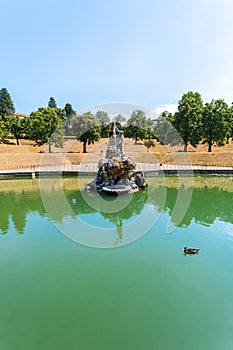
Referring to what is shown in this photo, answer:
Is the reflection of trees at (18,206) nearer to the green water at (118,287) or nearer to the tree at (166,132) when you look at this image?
the green water at (118,287)

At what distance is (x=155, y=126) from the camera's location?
49.4 m

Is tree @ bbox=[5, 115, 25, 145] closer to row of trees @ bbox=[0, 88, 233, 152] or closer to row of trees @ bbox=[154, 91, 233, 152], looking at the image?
row of trees @ bbox=[0, 88, 233, 152]

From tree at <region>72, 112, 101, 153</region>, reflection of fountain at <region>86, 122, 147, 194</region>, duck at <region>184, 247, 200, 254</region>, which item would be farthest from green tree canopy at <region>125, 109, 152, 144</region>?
duck at <region>184, 247, 200, 254</region>

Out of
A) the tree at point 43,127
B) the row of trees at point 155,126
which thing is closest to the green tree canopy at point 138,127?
the row of trees at point 155,126

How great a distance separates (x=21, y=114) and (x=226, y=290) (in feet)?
257

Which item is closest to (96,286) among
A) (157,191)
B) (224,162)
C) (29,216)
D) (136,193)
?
(29,216)

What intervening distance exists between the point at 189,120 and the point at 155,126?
12659mm

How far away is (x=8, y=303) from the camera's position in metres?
6.27

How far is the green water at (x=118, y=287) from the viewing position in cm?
502

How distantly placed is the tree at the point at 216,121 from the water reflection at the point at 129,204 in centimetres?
1563

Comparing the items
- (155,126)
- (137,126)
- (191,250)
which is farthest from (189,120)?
(191,250)

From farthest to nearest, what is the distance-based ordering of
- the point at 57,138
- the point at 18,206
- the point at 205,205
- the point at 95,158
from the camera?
the point at 57,138 < the point at 95,158 < the point at 18,206 < the point at 205,205

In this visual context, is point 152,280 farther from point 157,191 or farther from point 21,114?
point 21,114

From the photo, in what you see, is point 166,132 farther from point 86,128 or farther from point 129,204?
point 129,204
